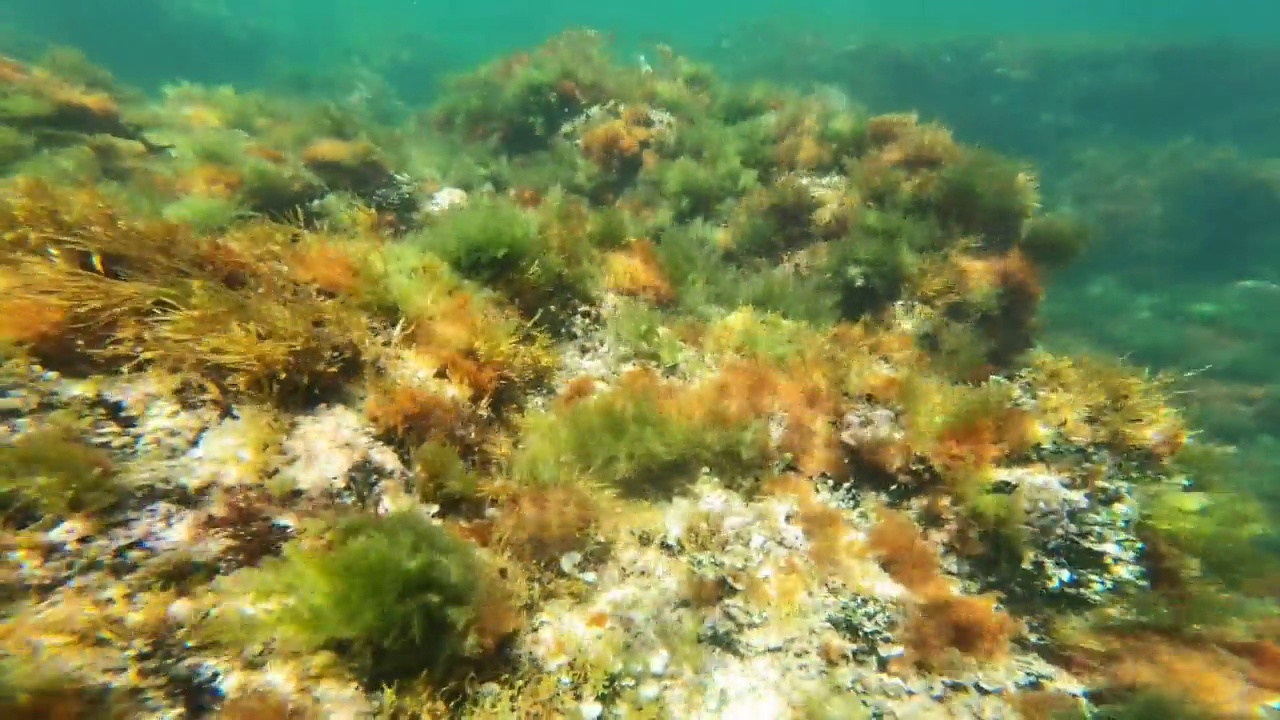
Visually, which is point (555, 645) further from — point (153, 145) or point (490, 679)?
point (153, 145)

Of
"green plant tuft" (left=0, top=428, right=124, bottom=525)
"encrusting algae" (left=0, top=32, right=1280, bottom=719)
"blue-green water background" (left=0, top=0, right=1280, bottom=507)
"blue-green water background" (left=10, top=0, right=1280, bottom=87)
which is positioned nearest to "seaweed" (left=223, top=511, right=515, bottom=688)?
"encrusting algae" (left=0, top=32, right=1280, bottom=719)

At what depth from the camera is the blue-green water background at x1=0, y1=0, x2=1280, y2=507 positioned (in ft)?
42.8

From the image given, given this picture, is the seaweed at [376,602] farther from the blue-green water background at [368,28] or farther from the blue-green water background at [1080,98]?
the blue-green water background at [368,28]

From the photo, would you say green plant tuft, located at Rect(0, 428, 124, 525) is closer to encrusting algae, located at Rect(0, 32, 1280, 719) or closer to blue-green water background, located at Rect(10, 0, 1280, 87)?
encrusting algae, located at Rect(0, 32, 1280, 719)

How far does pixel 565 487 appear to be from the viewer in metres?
4.78

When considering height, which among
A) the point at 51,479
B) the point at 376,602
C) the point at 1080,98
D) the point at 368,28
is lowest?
the point at 376,602

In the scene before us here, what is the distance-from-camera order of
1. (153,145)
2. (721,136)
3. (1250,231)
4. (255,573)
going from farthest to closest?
1. (1250,231)
2. (721,136)
3. (153,145)
4. (255,573)

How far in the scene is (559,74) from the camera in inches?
549

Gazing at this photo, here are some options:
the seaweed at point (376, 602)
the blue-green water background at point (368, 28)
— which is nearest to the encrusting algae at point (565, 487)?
the seaweed at point (376, 602)

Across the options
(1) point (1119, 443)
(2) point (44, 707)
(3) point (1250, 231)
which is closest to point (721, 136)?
(1) point (1119, 443)

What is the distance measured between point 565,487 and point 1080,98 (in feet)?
98.7

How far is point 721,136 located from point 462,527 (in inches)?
385

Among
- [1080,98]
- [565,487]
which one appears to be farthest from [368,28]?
[565,487]

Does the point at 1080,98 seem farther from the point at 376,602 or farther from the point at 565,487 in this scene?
the point at 376,602
